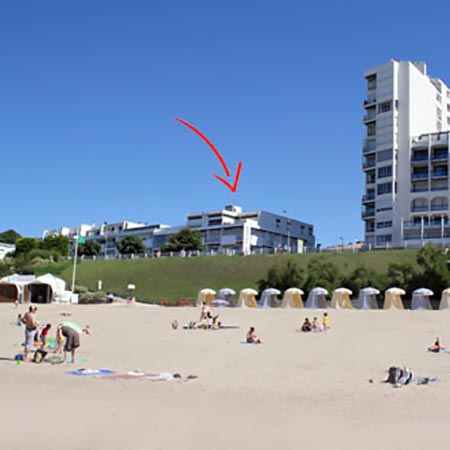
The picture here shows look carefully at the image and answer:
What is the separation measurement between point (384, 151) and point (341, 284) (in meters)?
30.2

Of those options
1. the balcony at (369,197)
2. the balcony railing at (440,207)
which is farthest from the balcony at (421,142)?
the balcony at (369,197)

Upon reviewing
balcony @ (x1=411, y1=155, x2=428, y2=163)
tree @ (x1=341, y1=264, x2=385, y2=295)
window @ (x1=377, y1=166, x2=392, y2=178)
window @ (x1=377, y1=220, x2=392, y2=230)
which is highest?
balcony @ (x1=411, y1=155, x2=428, y2=163)

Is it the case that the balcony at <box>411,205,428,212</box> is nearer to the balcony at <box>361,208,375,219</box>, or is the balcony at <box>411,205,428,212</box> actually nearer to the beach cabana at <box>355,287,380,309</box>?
the balcony at <box>361,208,375,219</box>

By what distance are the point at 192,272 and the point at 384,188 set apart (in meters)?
26.4

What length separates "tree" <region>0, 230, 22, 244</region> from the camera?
443ft

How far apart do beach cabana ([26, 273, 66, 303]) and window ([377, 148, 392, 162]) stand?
43.3m

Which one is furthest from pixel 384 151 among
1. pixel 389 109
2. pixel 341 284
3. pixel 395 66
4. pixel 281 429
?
pixel 281 429

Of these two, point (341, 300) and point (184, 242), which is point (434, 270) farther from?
point (184, 242)

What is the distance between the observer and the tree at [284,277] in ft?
168

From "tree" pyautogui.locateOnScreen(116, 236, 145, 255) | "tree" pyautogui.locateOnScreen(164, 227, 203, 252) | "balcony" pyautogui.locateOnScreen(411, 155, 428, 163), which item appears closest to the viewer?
"balcony" pyautogui.locateOnScreen(411, 155, 428, 163)

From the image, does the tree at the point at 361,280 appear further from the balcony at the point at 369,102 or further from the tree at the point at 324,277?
the balcony at the point at 369,102

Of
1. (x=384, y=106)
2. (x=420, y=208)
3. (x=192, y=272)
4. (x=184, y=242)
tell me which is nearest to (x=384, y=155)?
(x=384, y=106)

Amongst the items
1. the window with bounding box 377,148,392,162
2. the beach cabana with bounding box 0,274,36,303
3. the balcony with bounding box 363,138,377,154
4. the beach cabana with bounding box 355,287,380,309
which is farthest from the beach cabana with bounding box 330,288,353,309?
the balcony with bounding box 363,138,377,154

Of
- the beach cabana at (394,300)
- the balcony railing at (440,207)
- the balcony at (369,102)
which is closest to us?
the beach cabana at (394,300)
